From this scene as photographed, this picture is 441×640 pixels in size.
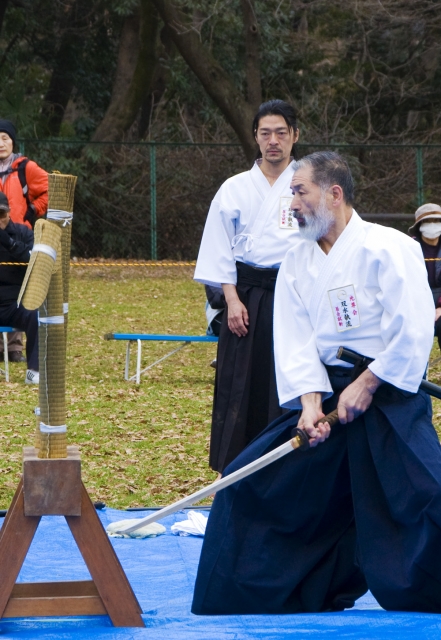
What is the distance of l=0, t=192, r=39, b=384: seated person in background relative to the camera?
773cm

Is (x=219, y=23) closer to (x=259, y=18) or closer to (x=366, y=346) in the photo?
(x=259, y=18)

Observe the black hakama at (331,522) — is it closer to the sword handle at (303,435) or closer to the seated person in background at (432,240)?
the sword handle at (303,435)

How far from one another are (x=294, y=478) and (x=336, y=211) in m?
0.91

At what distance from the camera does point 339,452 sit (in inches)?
128

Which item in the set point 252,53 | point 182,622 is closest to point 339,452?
point 182,622

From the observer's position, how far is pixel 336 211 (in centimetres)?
329

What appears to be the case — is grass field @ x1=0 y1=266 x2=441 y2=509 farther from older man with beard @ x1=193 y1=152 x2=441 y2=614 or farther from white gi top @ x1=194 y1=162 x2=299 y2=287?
older man with beard @ x1=193 y1=152 x2=441 y2=614

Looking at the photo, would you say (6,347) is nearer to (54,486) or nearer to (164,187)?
(54,486)

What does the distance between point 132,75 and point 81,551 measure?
15.9 metres

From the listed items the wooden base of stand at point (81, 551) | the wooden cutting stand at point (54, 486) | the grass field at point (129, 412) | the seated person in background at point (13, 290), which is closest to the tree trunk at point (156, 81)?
the grass field at point (129, 412)

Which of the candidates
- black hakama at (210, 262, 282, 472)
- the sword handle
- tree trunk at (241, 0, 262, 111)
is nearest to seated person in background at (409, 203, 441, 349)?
black hakama at (210, 262, 282, 472)

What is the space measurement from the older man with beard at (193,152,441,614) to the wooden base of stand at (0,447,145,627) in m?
0.28

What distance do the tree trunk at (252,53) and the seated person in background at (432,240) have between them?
816cm

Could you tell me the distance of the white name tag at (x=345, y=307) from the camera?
3.21 m
